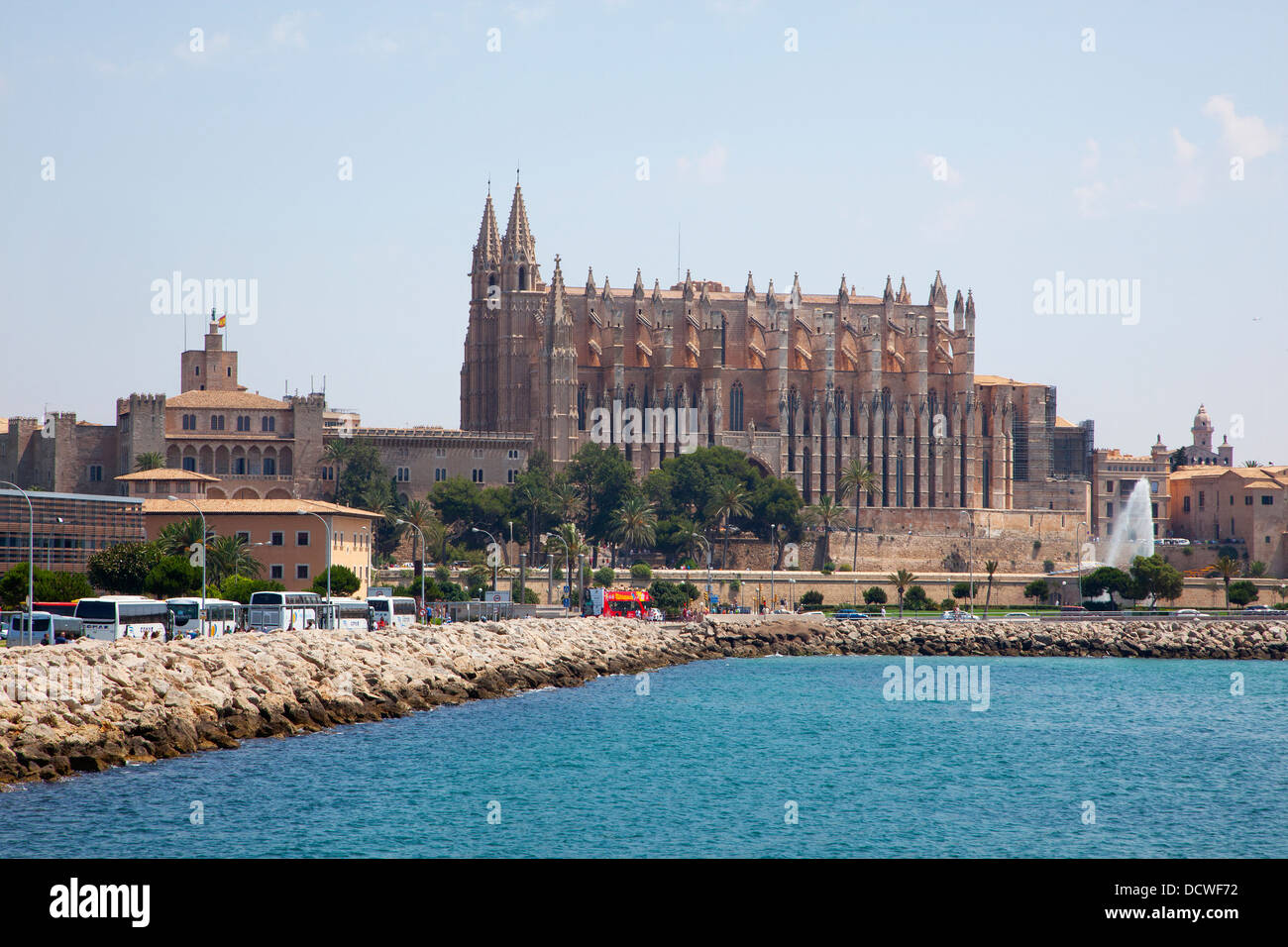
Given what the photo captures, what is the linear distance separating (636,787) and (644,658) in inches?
1170

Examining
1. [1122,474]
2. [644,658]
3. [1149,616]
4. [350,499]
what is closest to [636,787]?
[644,658]

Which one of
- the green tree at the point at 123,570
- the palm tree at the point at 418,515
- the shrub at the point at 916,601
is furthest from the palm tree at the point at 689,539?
the green tree at the point at 123,570

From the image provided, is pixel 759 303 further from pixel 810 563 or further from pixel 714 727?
pixel 714 727

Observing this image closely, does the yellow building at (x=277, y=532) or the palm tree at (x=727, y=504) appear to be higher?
the palm tree at (x=727, y=504)

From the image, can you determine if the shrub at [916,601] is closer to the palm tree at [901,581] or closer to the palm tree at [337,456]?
the palm tree at [901,581]

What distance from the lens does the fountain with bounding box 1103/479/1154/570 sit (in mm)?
110125

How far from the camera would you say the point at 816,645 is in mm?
71062

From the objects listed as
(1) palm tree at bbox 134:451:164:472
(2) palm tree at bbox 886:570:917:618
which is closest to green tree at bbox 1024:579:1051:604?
(2) palm tree at bbox 886:570:917:618

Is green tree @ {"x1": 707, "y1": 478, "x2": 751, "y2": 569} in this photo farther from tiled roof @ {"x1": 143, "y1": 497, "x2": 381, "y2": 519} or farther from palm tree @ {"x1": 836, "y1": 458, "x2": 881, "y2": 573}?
tiled roof @ {"x1": 143, "y1": 497, "x2": 381, "y2": 519}

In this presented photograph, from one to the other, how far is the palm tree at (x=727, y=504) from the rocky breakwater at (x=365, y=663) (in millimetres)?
23929

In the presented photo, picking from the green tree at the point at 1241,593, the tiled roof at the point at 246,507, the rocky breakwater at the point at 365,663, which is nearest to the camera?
the rocky breakwater at the point at 365,663

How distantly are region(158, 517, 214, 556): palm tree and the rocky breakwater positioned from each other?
43.7 feet

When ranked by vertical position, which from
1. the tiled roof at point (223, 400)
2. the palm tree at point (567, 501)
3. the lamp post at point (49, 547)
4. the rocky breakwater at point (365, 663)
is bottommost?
the rocky breakwater at point (365, 663)

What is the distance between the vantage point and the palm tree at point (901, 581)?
8431 centimetres
